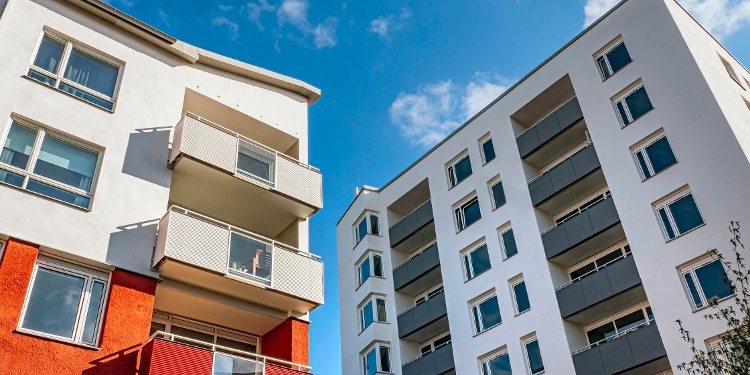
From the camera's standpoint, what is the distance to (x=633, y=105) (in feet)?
90.8

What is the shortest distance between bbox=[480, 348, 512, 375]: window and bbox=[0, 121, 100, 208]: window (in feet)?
67.3

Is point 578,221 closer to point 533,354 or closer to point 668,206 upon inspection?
point 668,206

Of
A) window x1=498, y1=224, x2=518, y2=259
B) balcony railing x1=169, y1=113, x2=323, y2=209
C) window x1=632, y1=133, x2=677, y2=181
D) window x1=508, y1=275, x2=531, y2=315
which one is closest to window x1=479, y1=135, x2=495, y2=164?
window x1=498, y1=224, x2=518, y2=259

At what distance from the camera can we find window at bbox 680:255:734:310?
22062 millimetres

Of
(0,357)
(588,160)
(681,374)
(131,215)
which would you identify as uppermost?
(588,160)

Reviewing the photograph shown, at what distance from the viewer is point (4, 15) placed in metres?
13.3

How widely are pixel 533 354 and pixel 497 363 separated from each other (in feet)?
6.63

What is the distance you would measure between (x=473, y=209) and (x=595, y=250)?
7.48 m

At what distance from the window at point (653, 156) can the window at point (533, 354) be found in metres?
8.17

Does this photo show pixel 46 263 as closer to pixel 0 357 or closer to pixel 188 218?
pixel 0 357

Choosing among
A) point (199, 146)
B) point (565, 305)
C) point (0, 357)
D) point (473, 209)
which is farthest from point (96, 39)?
point (473, 209)

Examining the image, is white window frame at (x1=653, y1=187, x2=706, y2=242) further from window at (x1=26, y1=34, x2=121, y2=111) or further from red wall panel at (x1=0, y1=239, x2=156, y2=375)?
window at (x1=26, y1=34, x2=121, y2=111)

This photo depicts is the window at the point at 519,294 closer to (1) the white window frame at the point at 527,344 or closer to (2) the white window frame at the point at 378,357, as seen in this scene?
(1) the white window frame at the point at 527,344

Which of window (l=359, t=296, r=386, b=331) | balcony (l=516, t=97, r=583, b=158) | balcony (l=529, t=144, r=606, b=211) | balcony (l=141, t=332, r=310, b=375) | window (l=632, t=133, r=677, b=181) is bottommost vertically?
balcony (l=141, t=332, r=310, b=375)
